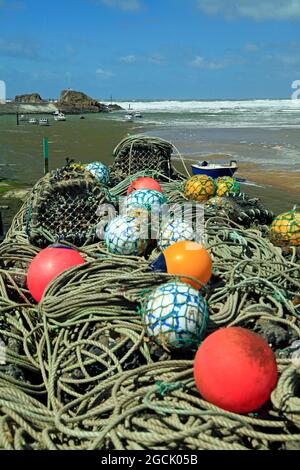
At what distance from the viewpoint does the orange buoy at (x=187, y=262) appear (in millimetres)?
3459

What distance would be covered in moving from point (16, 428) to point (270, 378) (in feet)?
4.54

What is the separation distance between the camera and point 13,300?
395cm

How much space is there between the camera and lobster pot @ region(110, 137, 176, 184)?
26.1 ft

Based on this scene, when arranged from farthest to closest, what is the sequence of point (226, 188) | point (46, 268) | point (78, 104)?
point (78, 104), point (226, 188), point (46, 268)

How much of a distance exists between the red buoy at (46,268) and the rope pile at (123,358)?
0.46 ft

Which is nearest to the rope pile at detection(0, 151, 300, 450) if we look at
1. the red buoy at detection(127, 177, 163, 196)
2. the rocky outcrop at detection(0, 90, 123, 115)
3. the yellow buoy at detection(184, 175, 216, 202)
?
the red buoy at detection(127, 177, 163, 196)

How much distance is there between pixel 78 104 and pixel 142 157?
71442 millimetres

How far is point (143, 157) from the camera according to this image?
8117 mm

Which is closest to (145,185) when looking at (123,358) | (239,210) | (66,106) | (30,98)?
(239,210)

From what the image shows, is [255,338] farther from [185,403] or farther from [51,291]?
[51,291]

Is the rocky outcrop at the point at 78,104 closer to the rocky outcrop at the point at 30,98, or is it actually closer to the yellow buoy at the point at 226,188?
the rocky outcrop at the point at 30,98

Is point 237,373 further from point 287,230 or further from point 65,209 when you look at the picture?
point 65,209

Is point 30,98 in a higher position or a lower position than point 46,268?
higher
